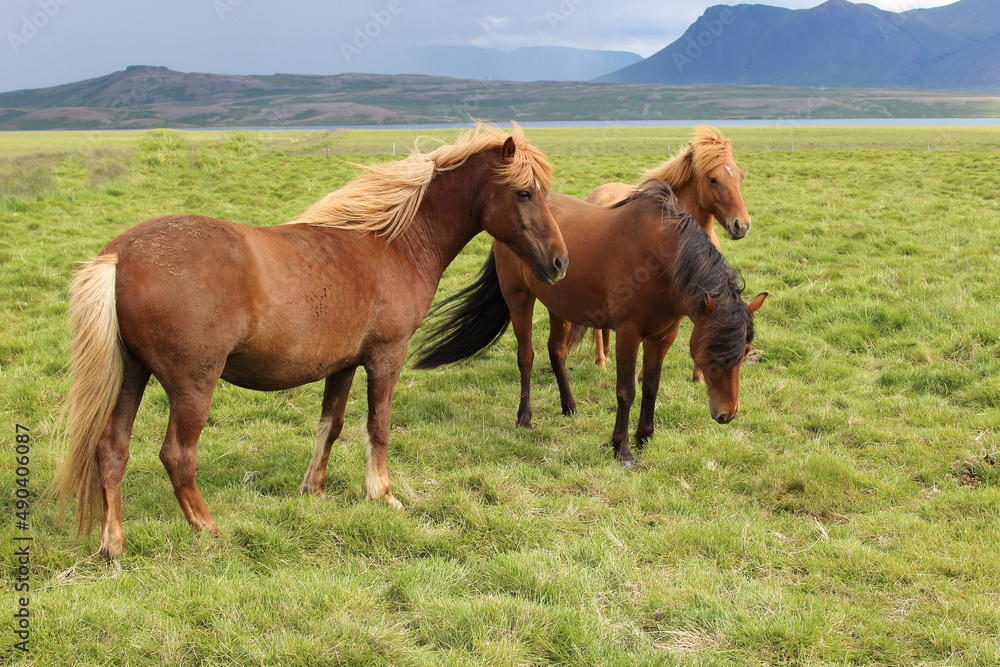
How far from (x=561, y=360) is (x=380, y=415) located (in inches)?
99.1

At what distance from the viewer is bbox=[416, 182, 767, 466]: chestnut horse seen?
15.0 ft

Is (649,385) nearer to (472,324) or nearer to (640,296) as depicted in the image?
(640,296)

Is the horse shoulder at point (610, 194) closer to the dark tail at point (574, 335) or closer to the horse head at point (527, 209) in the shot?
the dark tail at point (574, 335)

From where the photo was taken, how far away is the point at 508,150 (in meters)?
4.06

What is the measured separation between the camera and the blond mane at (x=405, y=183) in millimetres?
4109

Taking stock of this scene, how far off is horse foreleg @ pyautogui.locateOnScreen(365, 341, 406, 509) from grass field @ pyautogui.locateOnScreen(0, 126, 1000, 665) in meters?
0.19

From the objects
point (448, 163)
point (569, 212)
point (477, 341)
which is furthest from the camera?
point (477, 341)

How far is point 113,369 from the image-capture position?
121 inches

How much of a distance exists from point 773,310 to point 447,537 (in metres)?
6.23

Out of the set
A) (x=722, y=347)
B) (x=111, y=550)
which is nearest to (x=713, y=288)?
(x=722, y=347)

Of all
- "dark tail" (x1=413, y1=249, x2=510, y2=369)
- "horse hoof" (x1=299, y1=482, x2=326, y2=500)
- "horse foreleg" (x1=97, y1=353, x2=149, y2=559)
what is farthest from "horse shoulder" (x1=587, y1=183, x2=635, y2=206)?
"horse foreleg" (x1=97, y1=353, x2=149, y2=559)

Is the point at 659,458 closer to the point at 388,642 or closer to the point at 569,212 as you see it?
the point at 569,212

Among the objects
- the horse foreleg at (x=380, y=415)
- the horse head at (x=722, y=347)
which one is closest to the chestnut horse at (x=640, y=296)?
the horse head at (x=722, y=347)

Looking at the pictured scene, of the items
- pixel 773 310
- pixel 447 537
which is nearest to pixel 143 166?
pixel 773 310
